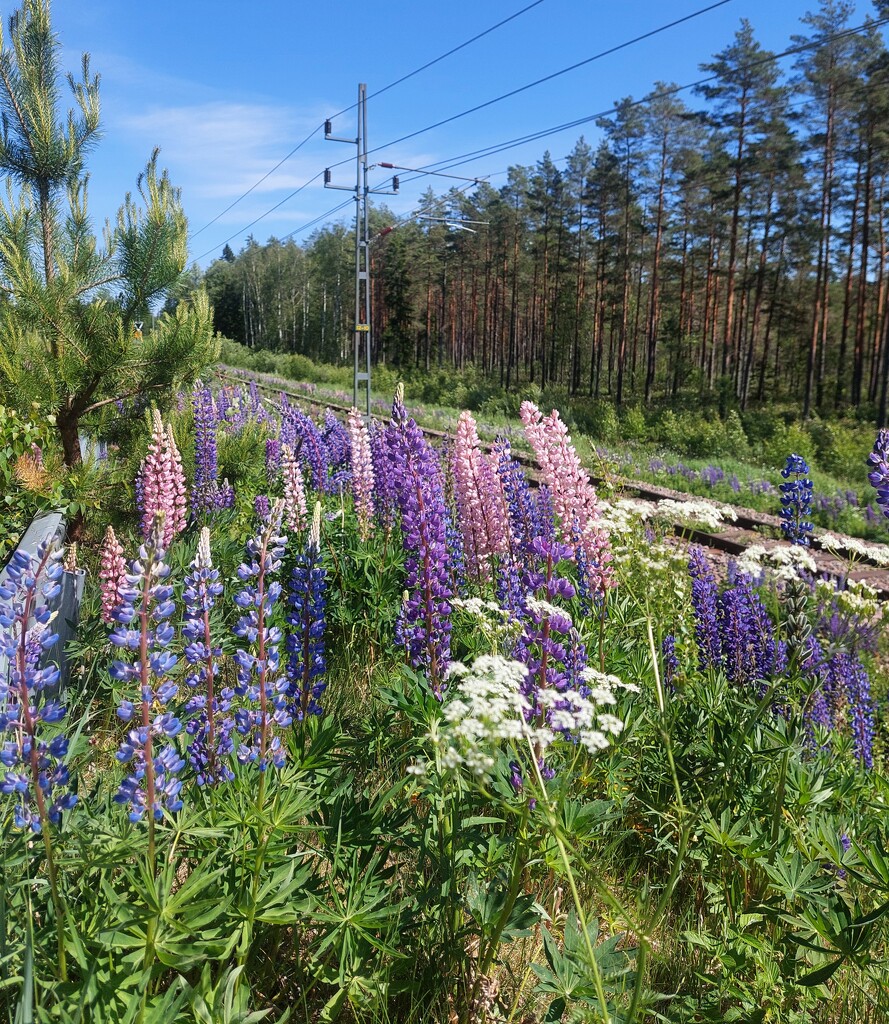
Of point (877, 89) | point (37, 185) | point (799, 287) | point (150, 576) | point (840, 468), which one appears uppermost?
point (877, 89)

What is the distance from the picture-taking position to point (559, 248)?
144 ft

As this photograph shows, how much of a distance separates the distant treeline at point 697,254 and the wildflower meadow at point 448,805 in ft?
37.5

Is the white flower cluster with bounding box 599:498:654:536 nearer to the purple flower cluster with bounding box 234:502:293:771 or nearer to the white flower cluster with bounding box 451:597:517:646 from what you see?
the white flower cluster with bounding box 451:597:517:646

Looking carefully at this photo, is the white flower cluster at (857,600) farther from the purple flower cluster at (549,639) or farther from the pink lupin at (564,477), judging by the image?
the purple flower cluster at (549,639)

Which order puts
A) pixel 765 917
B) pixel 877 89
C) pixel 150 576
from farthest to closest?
pixel 877 89 → pixel 765 917 → pixel 150 576

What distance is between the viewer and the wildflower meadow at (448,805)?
1.75 meters

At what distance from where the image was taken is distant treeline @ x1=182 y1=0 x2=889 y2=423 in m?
28.9

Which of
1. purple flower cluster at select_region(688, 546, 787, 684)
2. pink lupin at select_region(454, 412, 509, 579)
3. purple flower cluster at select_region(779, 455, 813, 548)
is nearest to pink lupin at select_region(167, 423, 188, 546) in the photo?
pink lupin at select_region(454, 412, 509, 579)

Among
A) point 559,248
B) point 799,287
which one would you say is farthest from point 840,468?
point 799,287

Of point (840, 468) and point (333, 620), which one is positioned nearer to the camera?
point (333, 620)

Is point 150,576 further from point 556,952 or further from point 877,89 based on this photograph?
point 877,89

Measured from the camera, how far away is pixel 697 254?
146 ft

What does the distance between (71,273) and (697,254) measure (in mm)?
45120

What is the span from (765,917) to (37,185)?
6628 mm
